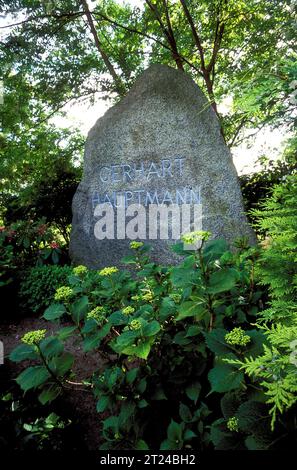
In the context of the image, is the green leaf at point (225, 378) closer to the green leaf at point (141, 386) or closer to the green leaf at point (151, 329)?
the green leaf at point (151, 329)

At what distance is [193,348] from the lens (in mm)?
1655

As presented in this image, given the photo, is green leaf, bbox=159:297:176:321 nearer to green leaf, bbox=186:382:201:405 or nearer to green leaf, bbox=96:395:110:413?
green leaf, bbox=186:382:201:405

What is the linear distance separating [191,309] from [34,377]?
2.35 ft

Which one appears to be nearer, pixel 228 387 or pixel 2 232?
pixel 228 387

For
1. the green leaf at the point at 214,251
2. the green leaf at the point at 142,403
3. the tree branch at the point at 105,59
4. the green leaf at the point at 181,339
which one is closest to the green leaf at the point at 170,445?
the green leaf at the point at 142,403

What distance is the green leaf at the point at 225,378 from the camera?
3.93ft

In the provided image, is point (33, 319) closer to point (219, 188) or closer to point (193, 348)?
point (219, 188)

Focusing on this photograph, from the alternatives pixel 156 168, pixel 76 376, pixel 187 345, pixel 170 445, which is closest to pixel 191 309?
pixel 187 345

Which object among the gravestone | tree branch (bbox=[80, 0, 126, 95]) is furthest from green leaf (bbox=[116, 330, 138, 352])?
tree branch (bbox=[80, 0, 126, 95])

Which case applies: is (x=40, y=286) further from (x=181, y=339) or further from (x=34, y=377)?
(x=181, y=339)

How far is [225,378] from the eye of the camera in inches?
48.3

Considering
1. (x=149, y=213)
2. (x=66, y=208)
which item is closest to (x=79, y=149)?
(x=66, y=208)

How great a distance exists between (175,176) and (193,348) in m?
3.28

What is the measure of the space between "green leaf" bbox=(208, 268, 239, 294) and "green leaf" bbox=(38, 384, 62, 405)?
2.61ft
